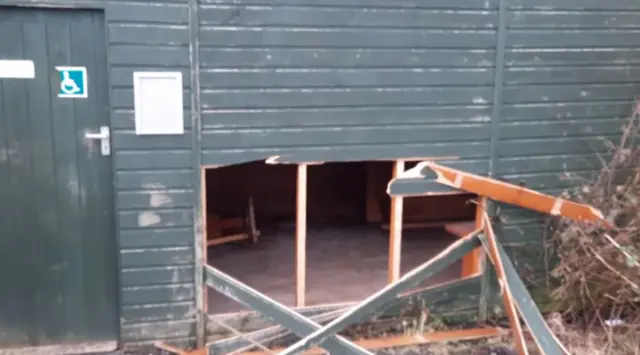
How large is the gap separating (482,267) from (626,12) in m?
1.99

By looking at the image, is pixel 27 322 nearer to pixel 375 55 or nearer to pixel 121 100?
pixel 121 100

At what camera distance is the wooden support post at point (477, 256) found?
426 centimetres

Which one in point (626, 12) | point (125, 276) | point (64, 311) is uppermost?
point (626, 12)

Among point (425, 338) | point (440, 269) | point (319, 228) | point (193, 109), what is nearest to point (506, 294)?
point (440, 269)

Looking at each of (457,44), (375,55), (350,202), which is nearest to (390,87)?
(375,55)

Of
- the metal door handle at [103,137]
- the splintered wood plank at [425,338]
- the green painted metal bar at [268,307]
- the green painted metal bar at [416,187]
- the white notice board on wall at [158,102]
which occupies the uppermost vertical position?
the white notice board on wall at [158,102]

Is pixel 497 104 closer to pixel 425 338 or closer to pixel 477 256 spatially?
pixel 477 256

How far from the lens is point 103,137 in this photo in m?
3.72

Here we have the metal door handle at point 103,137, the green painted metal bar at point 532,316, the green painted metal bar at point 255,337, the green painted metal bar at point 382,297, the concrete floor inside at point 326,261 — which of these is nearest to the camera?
the green painted metal bar at point 532,316

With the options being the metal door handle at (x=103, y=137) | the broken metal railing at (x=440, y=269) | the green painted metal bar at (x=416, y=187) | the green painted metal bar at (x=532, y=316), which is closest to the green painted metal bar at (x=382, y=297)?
the broken metal railing at (x=440, y=269)

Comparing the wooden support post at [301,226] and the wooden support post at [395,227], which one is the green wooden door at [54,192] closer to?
the wooden support post at [301,226]

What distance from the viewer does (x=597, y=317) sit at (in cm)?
450

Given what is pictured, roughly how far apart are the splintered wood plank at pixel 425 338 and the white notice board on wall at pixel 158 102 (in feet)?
5.17

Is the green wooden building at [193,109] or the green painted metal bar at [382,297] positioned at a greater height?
the green wooden building at [193,109]
